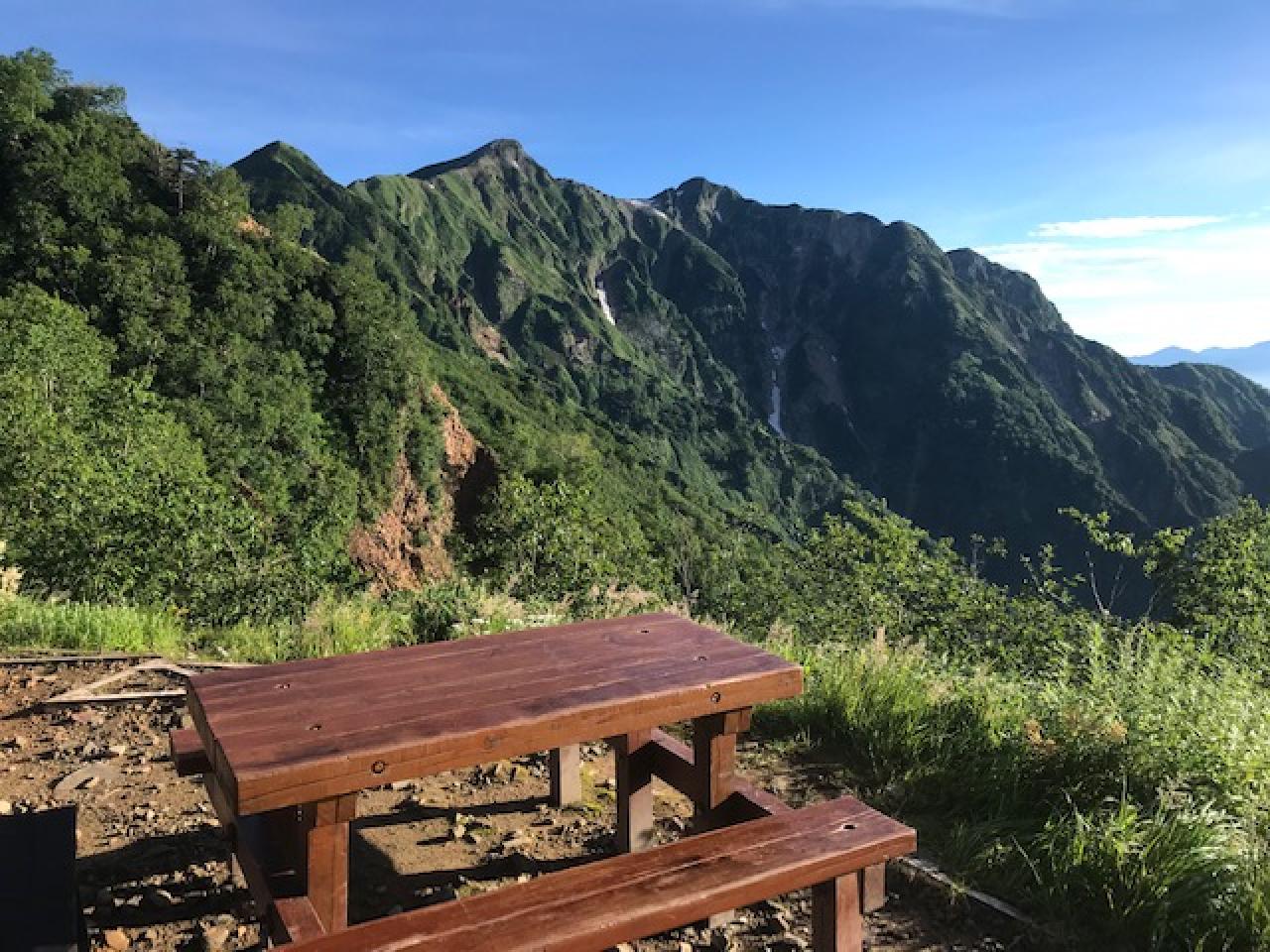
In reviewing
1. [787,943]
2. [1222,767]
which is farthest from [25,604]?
[1222,767]

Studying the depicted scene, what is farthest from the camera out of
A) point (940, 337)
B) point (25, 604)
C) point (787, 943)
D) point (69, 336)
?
point (940, 337)

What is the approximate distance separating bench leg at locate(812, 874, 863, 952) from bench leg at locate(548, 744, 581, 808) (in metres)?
1.34

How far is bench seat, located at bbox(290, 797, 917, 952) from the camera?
70.3 inches

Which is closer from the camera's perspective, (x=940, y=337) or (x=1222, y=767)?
(x=1222, y=767)

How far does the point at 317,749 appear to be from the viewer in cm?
203

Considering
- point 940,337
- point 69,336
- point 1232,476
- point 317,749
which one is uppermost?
point 940,337

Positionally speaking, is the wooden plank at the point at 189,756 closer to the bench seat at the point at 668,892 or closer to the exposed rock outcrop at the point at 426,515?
the bench seat at the point at 668,892

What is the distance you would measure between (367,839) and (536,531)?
54.0 feet

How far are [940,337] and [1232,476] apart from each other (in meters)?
51.5

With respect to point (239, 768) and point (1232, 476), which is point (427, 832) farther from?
point (1232, 476)

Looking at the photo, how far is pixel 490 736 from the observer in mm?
2178

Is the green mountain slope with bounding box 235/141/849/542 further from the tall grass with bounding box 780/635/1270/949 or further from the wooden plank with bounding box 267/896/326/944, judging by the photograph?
the wooden plank with bounding box 267/896/326/944

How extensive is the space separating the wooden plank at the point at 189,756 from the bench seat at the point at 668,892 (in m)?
1.15

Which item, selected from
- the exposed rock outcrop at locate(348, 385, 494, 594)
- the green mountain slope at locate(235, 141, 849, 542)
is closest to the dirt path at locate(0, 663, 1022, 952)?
the exposed rock outcrop at locate(348, 385, 494, 594)
